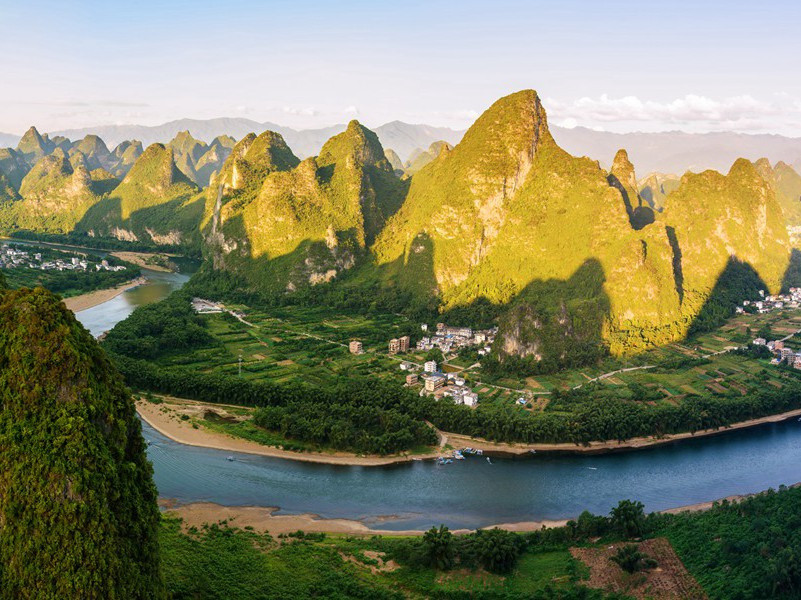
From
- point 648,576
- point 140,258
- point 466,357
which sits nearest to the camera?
point 648,576

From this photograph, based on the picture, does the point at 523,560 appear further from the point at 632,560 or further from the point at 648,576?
the point at 648,576

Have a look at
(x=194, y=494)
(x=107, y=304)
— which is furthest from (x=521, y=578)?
(x=107, y=304)

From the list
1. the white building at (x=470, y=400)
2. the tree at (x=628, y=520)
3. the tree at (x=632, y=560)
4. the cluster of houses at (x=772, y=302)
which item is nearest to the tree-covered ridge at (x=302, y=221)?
the white building at (x=470, y=400)

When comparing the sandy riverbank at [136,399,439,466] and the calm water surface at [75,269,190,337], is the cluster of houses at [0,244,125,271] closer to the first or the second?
the calm water surface at [75,269,190,337]

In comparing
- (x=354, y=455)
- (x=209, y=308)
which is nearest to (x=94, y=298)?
(x=209, y=308)

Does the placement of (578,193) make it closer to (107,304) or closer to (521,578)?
(521,578)

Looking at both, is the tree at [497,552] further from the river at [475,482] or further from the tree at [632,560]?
the tree at [632,560]
